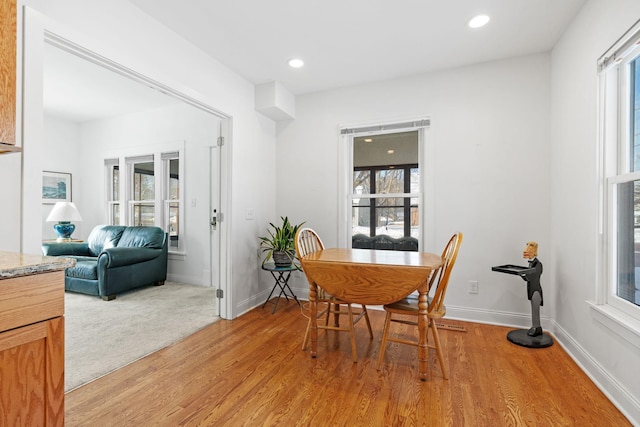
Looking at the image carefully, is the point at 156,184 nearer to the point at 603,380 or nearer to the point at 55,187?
the point at 55,187

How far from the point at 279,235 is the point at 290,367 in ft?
4.85

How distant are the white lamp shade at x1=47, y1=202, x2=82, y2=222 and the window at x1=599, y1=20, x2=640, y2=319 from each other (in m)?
5.95

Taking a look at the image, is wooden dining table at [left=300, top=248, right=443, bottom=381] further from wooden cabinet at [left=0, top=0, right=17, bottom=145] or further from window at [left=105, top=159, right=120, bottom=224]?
window at [left=105, top=159, right=120, bottom=224]

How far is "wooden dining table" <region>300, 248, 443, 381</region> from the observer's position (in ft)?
6.33

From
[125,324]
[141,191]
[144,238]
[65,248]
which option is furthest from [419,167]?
[65,248]

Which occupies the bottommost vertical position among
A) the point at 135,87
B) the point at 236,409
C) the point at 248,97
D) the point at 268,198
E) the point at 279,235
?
the point at 236,409

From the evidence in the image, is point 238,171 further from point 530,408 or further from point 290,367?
point 530,408

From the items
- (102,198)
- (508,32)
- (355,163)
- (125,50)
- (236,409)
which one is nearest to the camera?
(236,409)

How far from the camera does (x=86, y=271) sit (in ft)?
12.0

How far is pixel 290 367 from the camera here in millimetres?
2084

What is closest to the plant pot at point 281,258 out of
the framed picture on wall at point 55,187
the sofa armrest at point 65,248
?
the sofa armrest at point 65,248

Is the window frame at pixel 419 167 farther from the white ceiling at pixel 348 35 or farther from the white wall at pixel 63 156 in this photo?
the white wall at pixel 63 156

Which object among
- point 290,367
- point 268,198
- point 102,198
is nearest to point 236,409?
point 290,367

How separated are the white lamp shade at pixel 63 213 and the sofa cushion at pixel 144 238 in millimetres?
950
